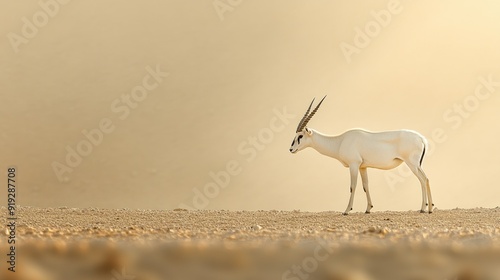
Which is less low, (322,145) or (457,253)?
(322,145)

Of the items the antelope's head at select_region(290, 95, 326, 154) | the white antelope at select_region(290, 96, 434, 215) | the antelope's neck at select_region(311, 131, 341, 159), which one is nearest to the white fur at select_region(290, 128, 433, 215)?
the white antelope at select_region(290, 96, 434, 215)

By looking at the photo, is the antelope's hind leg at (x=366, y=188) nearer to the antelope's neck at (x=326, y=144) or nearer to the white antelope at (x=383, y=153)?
the white antelope at (x=383, y=153)

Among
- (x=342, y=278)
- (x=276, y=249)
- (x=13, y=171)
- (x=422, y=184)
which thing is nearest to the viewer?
(x=342, y=278)

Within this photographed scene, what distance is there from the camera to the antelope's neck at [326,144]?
1806 cm

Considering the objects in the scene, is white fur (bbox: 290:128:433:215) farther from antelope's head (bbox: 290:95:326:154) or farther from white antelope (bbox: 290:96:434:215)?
antelope's head (bbox: 290:95:326:154)

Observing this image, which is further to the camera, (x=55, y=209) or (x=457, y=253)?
(x=55, y=209)

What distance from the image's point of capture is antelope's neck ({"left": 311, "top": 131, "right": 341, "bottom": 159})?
59.3 feet

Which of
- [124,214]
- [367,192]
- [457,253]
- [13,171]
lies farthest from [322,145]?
[457,253]

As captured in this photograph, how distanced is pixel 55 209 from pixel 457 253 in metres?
13.4

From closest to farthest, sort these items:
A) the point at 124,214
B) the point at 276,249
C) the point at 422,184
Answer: the point at 276,249 < the point at 124,214 < the point at 422,184

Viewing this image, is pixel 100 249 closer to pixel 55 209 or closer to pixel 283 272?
pixel 283 272

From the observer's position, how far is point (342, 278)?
100.0 inches

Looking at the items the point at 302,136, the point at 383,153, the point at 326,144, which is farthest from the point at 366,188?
the point at 302,136

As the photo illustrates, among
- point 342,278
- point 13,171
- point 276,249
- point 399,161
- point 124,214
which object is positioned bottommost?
point 342,278
